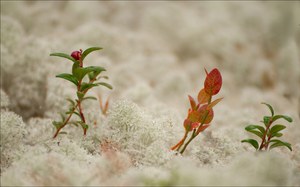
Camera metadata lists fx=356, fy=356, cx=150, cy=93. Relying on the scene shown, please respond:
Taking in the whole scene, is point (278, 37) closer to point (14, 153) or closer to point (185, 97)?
point (185, 97)

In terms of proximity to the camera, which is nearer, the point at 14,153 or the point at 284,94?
the point at 14,153

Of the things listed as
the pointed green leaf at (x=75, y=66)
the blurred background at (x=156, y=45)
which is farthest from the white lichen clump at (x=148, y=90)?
the pointed green leaf at (x=75, y=66)

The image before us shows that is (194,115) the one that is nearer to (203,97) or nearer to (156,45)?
(203,97)

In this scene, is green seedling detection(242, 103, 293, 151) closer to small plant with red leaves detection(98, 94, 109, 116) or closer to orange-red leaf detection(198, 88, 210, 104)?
orange-red leaf detection(198, 88, 210, 104)

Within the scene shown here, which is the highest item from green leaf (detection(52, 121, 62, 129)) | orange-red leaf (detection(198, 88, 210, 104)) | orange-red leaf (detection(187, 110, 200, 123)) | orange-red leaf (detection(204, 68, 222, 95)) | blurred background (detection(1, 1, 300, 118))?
blurred background (detection(1, 1, 300, 118))

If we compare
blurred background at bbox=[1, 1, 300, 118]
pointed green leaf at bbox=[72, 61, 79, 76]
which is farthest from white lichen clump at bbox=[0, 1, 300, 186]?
pointed green leaf at bbox=[72, 61, 79, 76]

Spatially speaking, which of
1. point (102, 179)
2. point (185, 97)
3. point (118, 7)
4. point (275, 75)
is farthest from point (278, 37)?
point (102, 179)

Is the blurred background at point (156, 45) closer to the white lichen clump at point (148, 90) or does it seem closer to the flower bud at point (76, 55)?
the white lichen clump at point (148, 90)

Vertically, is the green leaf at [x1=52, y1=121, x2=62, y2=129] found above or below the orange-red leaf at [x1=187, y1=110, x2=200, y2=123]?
below

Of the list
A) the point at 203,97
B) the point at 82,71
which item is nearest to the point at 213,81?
the point at 203,97

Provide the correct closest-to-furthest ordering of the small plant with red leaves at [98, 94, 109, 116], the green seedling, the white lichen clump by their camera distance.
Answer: the white lichen clump
the green seedling
the small plant with red leaves at [98, 94, 109, 116]

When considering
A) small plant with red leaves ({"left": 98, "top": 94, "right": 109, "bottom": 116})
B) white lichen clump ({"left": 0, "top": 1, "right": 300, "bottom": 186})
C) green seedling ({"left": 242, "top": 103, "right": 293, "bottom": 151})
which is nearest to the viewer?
white lichen clump ({"left": 0, "top": 1, "right": 300, "bottom": 186})
